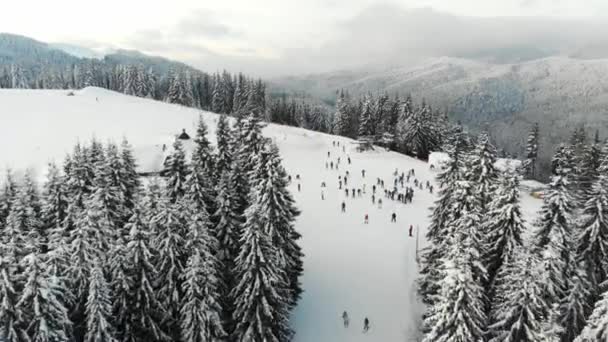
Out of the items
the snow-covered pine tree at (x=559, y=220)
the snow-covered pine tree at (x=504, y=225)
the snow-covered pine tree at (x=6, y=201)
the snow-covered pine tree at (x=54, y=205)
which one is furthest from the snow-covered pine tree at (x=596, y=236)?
the snow-covered pine tree at (x=6, y=201)

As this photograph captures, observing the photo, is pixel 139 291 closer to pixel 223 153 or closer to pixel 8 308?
pixel 8 308

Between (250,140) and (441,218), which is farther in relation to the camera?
(250,140)

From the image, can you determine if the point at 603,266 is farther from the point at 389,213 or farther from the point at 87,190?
the point at 87,190

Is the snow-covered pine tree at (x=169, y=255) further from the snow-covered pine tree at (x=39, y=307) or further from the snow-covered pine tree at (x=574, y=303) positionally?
the snow-covered pine tree at (x=574, y=303)

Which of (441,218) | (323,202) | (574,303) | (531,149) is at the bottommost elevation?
(323,202)

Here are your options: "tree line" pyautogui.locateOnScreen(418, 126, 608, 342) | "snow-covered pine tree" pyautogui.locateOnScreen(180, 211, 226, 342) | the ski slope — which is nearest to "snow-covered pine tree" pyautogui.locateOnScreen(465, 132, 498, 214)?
"tree line" pyautogui.locateOnScreen(418, 126, 608, 342)

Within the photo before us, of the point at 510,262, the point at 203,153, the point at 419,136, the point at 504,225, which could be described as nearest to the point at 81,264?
the point at 203,153

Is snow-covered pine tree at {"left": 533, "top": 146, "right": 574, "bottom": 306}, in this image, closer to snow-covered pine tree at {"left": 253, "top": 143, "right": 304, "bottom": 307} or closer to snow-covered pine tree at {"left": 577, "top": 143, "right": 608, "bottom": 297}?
snow-covered pine tree at {"left": 577, "top": 143, "right": 608, "bottom": 297}
